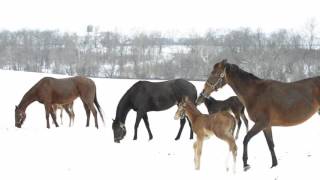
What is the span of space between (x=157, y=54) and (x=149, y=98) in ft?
252

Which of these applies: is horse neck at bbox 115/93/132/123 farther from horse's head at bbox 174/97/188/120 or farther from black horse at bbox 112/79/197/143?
horse's head at bbox 174/97/188/120

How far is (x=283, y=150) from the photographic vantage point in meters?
8.77

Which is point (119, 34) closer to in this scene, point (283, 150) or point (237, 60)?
point (237, 60)

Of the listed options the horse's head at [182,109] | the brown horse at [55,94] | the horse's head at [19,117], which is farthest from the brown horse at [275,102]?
the horse's head at [19,117]

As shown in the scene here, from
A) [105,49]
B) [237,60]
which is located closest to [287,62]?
[237,60]

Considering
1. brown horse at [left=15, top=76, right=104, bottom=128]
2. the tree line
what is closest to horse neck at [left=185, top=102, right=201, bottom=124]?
brown horse at [left=15, top=76, right=104, bottom=128]

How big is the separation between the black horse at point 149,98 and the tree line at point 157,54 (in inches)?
1665

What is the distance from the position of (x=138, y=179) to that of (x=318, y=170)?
8.74 feet

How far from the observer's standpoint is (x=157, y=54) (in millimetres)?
87438

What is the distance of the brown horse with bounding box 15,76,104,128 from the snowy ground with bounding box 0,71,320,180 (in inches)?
59.3

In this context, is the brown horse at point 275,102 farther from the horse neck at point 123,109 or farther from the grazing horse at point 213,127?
the horse neck at point 123,109

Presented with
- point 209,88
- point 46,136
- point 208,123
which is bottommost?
point 46,136

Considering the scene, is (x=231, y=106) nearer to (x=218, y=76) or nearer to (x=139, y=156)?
(x=139, y=156)

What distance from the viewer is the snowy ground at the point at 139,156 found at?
6777 millimetres
